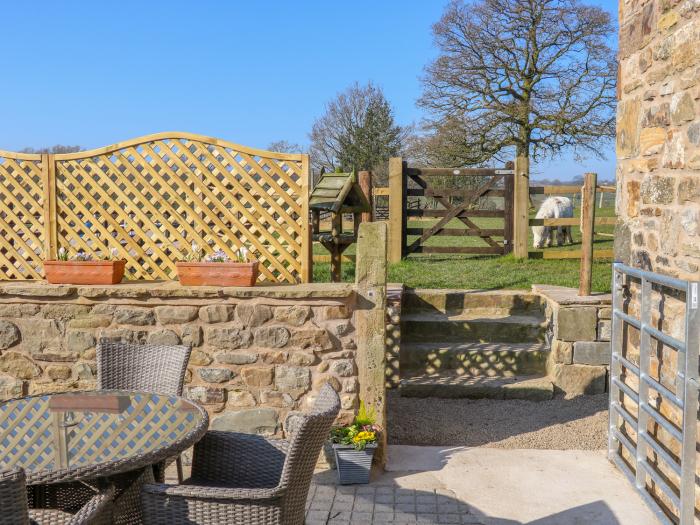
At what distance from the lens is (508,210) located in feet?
36.8

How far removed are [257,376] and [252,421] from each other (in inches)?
11.8

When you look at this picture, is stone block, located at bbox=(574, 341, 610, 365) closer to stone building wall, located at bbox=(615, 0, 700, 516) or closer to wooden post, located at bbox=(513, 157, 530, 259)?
stone building wall, located at bbox=(615, 0, 700, 516)

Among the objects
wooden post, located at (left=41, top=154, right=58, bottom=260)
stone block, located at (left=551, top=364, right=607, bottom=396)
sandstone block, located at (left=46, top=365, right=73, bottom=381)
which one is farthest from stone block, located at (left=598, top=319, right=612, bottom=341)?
wooden post, located at (left=41, top=154, right=58, bottom=260)

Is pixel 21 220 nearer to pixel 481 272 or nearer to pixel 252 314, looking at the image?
pixel 252 314

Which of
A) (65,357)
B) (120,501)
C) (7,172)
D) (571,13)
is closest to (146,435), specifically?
(120,501)

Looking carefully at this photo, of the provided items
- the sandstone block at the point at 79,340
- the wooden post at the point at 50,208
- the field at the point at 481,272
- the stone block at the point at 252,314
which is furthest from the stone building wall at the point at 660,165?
the field at the point at 481,272

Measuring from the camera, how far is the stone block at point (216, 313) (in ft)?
15.1

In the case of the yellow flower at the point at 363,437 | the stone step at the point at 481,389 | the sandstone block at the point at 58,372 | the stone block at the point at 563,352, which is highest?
the sandstone block at the point at 58,372

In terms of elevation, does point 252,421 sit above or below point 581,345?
below

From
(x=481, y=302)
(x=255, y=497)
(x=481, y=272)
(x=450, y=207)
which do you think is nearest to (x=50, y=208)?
(x=255, y=497)

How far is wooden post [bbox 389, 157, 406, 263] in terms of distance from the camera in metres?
11.0

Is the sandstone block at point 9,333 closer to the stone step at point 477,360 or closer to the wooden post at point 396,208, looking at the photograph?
the stone step at point 477,360

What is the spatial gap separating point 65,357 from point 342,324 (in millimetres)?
1852

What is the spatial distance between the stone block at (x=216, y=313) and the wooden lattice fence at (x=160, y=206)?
431mm
